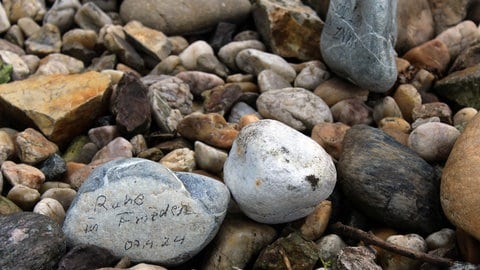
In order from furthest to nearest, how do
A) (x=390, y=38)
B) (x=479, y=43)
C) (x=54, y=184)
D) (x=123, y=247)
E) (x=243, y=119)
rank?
(x=479, y=43), (x=390, y=38), (x=243, y=119), (x=54, y=184), (x=123, y=247)

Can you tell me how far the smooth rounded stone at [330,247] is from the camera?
3637mm

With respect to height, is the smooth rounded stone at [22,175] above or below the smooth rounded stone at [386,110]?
above

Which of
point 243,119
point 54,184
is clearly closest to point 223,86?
point 243,119

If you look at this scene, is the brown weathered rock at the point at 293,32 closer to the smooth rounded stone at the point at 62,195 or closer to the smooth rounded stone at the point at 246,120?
the smooth rounded stone at the point at 246,120

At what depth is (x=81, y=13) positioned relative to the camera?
19.2 ft

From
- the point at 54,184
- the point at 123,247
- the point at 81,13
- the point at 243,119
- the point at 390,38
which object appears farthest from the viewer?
the point at 81,13

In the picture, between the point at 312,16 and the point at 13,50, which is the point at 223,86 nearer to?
the point at 312,16

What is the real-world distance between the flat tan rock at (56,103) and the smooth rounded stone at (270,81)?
1175mm

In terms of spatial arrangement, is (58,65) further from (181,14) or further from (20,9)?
(181,14)

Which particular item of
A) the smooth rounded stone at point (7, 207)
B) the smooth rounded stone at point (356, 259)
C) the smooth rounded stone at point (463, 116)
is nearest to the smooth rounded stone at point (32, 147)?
the smooth rounded stone at point (7, 207)

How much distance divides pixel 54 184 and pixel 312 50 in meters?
2.50

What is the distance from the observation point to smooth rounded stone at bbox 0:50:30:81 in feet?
16.6

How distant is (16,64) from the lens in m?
5.11

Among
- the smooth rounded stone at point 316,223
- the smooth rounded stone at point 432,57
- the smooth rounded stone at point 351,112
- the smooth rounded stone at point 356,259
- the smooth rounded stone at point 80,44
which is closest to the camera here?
the smooth rounded stone at point 356,259
